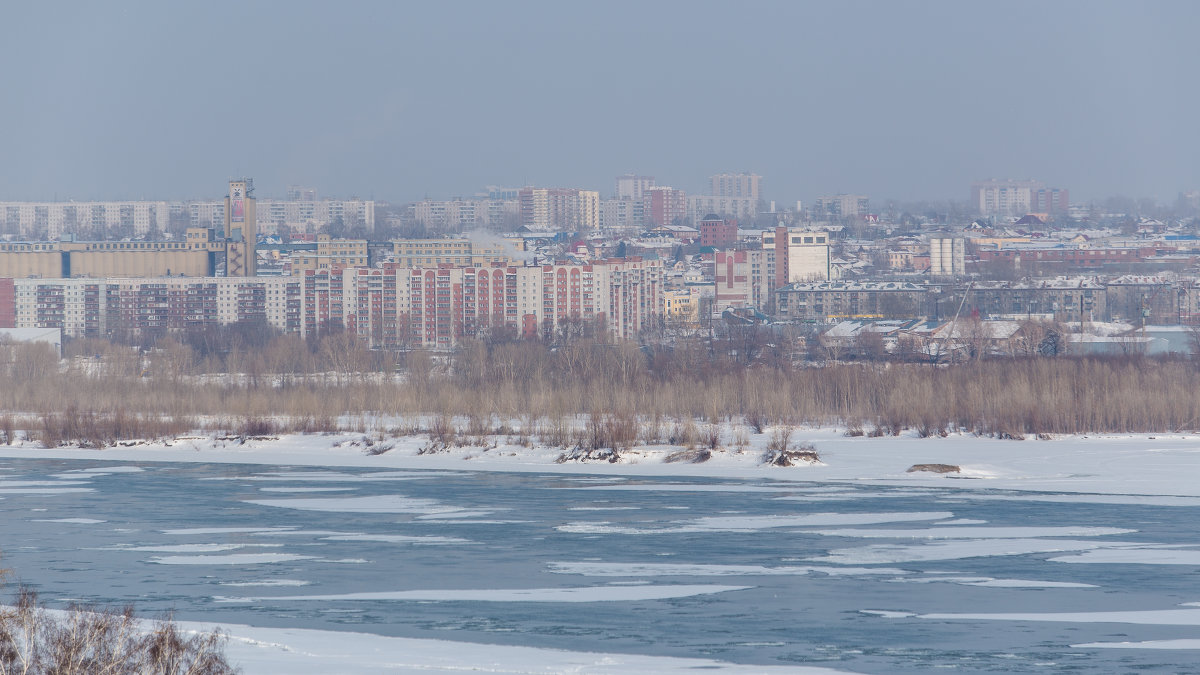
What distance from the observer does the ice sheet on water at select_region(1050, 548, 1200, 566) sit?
880cm

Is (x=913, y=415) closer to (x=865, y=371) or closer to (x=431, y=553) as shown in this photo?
(x=865, y=371)

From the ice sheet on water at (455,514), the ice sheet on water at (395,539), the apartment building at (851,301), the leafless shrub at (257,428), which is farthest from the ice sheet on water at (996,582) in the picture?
the apartment building at (851,301)

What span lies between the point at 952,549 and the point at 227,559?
4868 millimetres

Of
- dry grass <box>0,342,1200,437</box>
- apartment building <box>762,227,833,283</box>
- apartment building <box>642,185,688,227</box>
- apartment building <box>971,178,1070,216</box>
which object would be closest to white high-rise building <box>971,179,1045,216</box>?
apartment building <box>971,178,1070,216</box>

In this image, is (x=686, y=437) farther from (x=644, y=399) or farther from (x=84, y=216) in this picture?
(x=84, y=216)

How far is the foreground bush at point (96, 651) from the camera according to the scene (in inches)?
185

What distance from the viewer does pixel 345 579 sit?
8508mm

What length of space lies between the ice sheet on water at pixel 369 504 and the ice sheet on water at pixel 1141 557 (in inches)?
198

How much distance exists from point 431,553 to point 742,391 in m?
13.5

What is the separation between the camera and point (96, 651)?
4.80m

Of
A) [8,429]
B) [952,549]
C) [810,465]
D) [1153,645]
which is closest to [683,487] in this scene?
[810,465]

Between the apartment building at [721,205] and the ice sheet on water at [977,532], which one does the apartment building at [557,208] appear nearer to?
the apartment building at [721,205]

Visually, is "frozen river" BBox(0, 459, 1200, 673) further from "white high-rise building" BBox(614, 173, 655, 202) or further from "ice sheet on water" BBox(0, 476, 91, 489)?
"white high-rise building" BBox(614, 173, 655, 202)

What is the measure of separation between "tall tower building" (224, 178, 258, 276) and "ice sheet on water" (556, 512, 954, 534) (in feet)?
193
